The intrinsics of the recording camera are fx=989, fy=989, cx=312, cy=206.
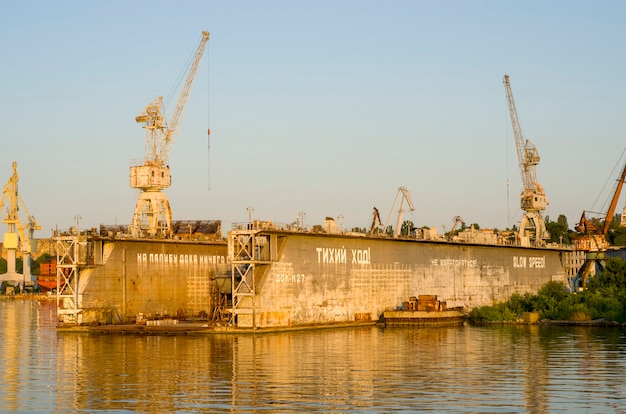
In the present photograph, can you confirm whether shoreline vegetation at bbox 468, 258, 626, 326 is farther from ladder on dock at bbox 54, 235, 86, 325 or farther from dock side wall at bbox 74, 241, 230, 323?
ladder on dock at bbox 54, 235, 86, 325

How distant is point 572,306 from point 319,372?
53.2 m

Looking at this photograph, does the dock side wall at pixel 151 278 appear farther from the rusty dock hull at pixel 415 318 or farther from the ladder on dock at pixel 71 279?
the rusty dock hull at pixel 415 318

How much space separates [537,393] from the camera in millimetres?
47875

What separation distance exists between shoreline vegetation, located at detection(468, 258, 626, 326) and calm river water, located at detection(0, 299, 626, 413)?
13.0 metres

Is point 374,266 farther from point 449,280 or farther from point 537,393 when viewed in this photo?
point 537,393

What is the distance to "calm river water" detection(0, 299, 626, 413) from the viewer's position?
148 feet

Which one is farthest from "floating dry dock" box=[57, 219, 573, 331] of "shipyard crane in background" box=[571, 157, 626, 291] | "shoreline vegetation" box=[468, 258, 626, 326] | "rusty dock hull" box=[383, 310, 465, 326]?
"shipyard crane in background" box=[571, 157, 626, 291]

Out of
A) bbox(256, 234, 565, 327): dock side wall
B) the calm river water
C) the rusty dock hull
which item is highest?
bbox(256, 234, 565, 327): dock side wall

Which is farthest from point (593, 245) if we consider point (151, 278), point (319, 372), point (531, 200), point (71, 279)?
point (319, 372)

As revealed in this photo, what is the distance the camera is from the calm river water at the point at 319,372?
45250 mm

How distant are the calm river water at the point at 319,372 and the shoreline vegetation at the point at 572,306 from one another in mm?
13033

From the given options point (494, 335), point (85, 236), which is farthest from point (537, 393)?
point (85, 236)

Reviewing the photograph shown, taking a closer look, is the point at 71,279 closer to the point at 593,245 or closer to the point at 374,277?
the point at 374,277

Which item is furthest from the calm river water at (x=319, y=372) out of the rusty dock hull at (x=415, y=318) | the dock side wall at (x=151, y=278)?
the rusty dock hull at (x=415, y=318)
